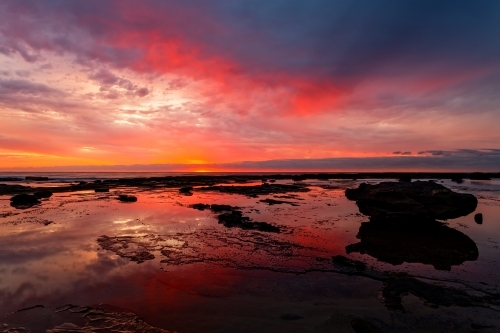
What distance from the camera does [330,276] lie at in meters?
10.2

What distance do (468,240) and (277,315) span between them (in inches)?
574

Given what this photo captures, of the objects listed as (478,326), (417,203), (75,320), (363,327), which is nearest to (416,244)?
(417,203)

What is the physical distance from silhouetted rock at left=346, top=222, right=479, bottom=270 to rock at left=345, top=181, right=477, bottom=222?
0.74 metres

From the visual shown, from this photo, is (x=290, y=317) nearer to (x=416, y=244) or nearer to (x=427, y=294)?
(x=427, y=294)

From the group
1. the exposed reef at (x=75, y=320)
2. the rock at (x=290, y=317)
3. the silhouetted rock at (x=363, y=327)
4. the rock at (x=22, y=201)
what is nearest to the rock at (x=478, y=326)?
the silhouetted rock at (x=363, y=327)

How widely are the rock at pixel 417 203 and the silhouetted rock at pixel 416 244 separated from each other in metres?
0.74

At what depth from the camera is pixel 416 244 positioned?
14773mm

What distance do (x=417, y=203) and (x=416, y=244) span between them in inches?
213

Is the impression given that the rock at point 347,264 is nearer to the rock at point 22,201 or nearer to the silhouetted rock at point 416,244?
the silhouetted rock at point 416,244

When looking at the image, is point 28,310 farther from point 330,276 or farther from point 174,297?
point 330,276

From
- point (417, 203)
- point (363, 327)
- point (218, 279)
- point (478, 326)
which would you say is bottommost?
point (478, 326)

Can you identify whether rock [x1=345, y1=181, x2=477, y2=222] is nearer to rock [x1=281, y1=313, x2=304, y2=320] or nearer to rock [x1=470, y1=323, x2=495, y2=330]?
rock [x1=470, y1=323, x2=495, y2=330]

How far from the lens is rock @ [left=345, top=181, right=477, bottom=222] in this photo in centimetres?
1883

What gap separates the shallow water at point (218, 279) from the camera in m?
7.20
